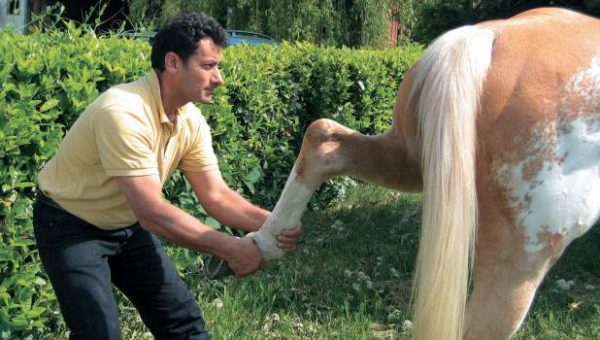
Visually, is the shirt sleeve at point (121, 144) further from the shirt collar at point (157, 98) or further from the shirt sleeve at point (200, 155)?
the shirt sleeve at point (200, 155)

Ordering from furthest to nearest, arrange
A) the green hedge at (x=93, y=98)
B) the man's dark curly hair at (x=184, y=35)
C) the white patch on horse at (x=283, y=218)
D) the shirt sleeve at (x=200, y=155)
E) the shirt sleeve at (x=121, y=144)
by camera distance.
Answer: the green hedge at (x=93, y=98) < the shirt sleeve at (x=200, y=155) < the white patch on horse at (x=283, y=218) < the man's dark curly hair at (x=184, y=35) < the shirt sleeve at (x=121, y=144)

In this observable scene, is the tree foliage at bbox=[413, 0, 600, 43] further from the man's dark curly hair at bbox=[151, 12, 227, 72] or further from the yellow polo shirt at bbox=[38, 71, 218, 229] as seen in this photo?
the yellow polo shirt at bbox=[38, 71, 218, 229]

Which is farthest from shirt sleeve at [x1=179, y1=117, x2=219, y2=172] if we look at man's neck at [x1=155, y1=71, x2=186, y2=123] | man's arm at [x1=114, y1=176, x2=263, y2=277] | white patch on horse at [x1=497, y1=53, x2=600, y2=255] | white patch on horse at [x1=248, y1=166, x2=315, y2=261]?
white patch on horse at [x1=497, y1=53, x2=600, y2=255]

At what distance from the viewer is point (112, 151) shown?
259cm

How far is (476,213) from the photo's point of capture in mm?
2555

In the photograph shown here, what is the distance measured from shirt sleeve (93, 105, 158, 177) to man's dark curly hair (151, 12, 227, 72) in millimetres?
297

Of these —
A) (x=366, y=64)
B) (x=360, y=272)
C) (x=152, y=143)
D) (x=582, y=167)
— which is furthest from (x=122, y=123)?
(x=366, y=64)

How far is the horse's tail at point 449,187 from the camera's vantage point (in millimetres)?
2514

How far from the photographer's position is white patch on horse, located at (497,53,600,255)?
2.46 metres

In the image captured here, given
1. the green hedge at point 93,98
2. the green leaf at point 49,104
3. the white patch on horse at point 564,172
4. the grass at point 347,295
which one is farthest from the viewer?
the grass at point 347,295

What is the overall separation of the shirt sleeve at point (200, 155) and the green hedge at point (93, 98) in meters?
0.83

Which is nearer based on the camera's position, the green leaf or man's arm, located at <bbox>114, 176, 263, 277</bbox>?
man's arm, located at <bbox>114, 176, 263, 277</bbox>

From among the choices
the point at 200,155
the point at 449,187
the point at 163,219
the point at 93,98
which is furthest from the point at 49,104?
the point at 449,187

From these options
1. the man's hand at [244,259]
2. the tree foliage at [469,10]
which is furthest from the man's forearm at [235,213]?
the tree foliage at [469,10]
